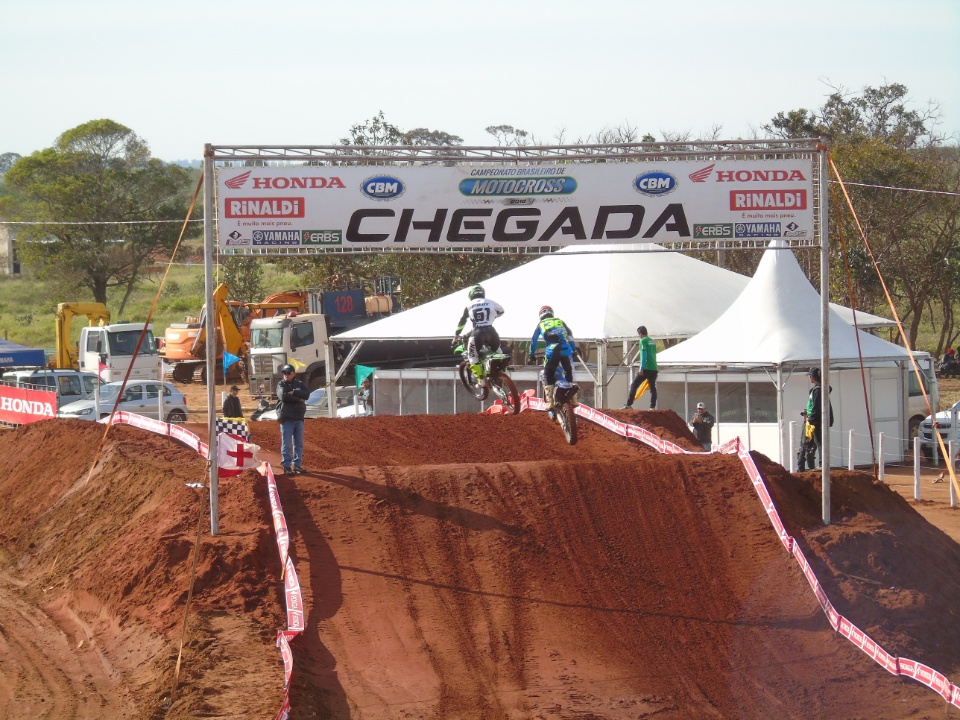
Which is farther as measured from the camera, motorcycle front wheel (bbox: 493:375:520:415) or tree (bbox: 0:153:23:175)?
tree (bbox: 0:153:23:175)

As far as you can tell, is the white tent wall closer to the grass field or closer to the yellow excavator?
the yellow excavator

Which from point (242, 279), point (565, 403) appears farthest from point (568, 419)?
point (242, 279)

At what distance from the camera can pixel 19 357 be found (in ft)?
105

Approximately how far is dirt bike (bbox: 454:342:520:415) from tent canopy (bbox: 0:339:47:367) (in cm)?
2282

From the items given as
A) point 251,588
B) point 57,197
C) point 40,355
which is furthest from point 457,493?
point 57,197

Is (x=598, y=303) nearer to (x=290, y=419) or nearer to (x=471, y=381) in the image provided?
(x=471, y=381)

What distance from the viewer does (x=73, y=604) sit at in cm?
1105

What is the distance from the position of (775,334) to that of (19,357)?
23922 mm

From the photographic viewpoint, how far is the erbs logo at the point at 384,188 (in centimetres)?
1120

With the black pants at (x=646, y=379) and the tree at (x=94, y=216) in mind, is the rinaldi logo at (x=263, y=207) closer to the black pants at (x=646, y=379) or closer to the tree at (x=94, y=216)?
the black pants at (x=646, y=379)

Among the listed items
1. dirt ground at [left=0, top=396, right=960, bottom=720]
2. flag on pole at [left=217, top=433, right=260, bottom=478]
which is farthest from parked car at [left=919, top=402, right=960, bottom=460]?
flag on pole at [left=217, top=433, right=260, bottom=478]

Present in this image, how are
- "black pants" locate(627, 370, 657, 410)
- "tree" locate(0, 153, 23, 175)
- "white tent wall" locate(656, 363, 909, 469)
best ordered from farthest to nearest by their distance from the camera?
"tree" locate(0, 153, 23, 175)
"white tent wall" locate(656, 363, 909, 469)
"black pants" locate(627, 370, 657, 410)

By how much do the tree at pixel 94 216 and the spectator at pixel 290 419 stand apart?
39802 mm

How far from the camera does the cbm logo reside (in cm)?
1135
